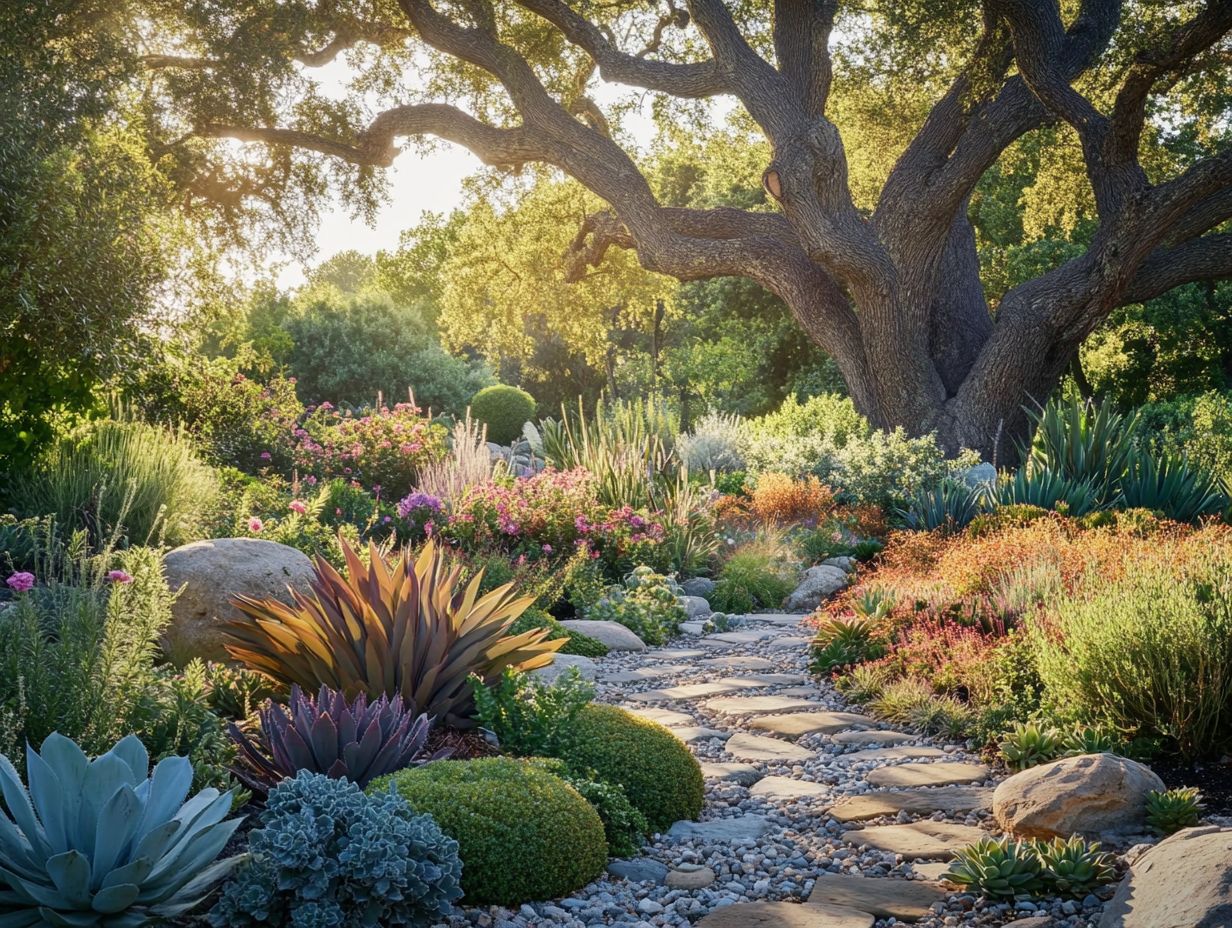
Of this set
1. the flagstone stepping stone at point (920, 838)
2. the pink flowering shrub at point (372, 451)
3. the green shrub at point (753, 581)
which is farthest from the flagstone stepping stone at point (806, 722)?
the pink flowering shrub at point (372, 451)

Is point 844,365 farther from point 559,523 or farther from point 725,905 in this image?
point 725,905

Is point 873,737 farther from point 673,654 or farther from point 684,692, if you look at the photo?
point 673,654

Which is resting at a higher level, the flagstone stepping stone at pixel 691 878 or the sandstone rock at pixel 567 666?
the sandstone rock at pixel 567 666

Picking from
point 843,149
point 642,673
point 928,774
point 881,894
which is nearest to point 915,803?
point 928,774

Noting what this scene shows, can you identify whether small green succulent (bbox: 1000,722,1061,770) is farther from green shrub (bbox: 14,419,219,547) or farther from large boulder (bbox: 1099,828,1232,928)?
green shrub (bbox: 14,419,219,547)

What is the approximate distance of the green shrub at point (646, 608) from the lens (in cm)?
730

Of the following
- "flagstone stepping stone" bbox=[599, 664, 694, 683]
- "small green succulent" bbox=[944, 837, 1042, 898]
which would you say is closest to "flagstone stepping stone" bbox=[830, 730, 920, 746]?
"flagstone stepping stone" bbox=[599, 664, 694, 683]

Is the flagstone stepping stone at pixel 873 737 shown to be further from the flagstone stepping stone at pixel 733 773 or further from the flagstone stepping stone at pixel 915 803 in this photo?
the flagstone stepping stone at pixel 915 803

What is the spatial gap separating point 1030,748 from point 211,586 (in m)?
3.85

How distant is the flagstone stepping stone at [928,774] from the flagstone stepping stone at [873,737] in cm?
41

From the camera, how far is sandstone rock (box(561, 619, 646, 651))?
6922mm

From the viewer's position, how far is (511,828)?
305 cm

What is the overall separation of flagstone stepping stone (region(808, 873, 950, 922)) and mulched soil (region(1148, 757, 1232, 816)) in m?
1.12

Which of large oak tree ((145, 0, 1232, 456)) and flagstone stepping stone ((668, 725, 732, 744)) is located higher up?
large oak tree ((145, 0, 1232, 456))
